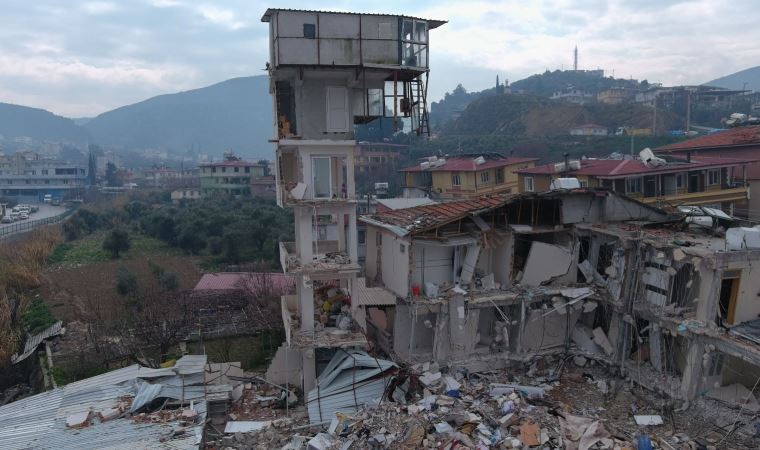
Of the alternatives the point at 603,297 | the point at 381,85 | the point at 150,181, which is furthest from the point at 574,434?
the point at 150,181

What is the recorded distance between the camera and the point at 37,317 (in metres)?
25.4

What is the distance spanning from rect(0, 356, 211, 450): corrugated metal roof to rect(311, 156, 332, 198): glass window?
5782mm

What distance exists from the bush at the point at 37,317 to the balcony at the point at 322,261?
12992mm

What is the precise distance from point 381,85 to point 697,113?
79.9 m

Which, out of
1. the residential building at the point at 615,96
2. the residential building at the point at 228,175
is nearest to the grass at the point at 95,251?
the residential building at the point at 228,175

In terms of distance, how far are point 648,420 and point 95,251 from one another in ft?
128

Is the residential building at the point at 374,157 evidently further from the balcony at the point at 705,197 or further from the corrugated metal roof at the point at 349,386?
the corrugated metal roof at the point at 349,386

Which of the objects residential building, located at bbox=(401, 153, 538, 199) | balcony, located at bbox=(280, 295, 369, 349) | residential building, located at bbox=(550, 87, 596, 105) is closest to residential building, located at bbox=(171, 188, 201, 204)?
residential building, located at bbox=(401, 153, 538, 199)

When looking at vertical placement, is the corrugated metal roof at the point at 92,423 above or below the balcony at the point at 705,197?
below

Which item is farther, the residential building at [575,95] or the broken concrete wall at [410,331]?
the residential building at [575,95]

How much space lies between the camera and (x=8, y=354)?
20.8 meters

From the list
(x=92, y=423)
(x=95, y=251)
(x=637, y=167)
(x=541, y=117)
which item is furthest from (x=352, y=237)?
(x=541, y=117)

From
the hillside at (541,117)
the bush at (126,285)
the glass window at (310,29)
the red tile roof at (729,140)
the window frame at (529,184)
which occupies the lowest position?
the bush at (126,285)

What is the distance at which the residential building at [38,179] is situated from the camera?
10300 cm
